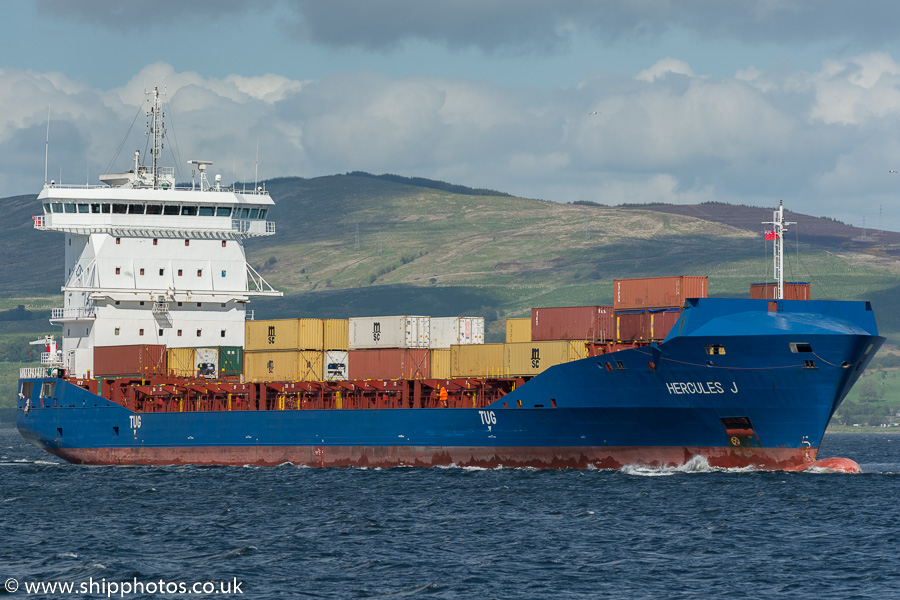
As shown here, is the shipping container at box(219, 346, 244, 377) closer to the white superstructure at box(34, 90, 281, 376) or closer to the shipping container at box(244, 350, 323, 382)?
the shipping container at box(244, 350, 323, 382)

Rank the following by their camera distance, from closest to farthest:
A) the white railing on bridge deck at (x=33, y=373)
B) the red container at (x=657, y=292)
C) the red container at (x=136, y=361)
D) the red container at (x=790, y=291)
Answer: the red container at (x=657, y=292) < the red container at (x=790, y=291) < the red container at (x=136, y=361) < the white railing on bridge deck at (x=33, y=373)

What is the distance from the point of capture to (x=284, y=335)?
49.9 metres

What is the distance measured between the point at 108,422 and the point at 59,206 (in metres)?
10.4

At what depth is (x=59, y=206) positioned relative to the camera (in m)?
57.8

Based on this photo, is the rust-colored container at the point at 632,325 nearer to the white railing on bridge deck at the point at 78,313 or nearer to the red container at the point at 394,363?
the red container at the point at 394,363

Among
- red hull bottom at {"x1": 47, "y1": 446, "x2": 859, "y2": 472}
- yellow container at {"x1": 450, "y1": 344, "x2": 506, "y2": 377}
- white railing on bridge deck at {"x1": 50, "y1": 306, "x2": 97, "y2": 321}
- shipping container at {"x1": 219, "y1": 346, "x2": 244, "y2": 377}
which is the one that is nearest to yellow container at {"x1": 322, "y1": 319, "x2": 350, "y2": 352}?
red hull bottom at {"x1": 47, "y1": 446, "x2": 859, "y2": 472}

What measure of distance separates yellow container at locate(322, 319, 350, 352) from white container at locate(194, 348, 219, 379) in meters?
6.46

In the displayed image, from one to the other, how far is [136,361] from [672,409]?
23935mm

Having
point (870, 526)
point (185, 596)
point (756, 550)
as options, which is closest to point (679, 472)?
point (870, 526)

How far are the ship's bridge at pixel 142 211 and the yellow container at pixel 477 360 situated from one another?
607 inches

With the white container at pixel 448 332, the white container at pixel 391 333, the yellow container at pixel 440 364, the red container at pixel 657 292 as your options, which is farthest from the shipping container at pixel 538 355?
the white container at pixel 391 333

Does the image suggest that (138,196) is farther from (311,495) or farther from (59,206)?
(311,495)

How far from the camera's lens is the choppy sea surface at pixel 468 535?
25.3m

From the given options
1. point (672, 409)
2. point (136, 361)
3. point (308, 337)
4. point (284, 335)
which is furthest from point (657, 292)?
point (136, 361)
